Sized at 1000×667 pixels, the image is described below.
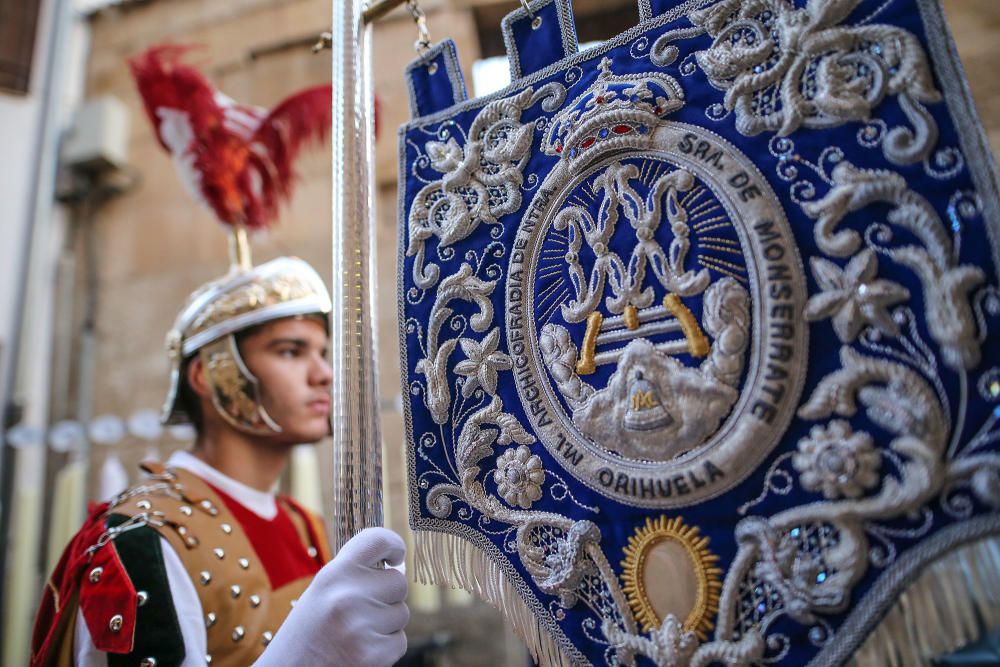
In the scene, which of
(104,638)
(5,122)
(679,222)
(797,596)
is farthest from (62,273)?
(797,596)

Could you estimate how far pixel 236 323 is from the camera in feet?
5.27

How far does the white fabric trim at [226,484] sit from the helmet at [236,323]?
13 cm

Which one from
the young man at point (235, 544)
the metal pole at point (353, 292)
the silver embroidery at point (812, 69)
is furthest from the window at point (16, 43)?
the silver embroidery at point (812, 69)

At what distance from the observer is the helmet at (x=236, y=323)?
1581 mm

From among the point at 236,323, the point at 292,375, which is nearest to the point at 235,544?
the point at 292,375

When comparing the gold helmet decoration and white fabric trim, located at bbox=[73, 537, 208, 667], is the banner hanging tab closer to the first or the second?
the gold helmet decoration

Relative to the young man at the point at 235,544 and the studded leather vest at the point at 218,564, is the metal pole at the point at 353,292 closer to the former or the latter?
the young man at the point at 235,544

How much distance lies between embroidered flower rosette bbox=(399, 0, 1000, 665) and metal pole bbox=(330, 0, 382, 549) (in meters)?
0.08

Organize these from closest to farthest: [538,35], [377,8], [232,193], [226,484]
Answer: [538,35] < [377,8] < [226,484] < [232,193]

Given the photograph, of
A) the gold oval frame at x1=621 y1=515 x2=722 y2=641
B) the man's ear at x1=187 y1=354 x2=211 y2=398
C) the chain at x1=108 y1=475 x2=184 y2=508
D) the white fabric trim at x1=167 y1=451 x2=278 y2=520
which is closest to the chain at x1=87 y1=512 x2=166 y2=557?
the chain at x1=108 y1=475 x2=184 y2=508

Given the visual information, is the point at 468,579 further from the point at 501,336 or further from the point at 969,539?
the point at 969,539

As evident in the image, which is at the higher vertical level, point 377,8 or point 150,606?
point 377,8

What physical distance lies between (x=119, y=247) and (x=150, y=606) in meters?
2.91

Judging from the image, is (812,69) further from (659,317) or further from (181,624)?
(181,624)
